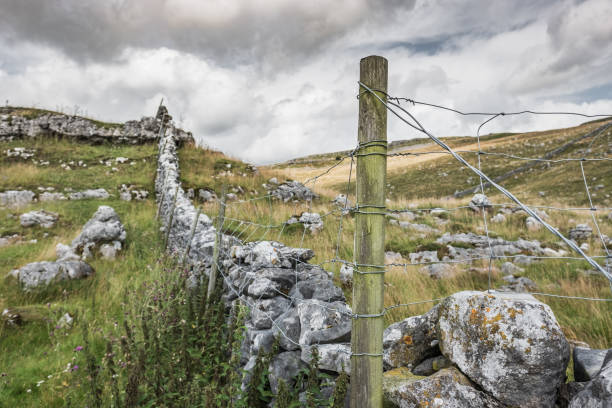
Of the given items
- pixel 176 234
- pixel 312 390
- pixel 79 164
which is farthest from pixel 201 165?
pixel 312 390

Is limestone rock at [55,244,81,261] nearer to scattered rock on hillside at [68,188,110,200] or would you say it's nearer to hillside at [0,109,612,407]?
hillside at [0,109,612,407]

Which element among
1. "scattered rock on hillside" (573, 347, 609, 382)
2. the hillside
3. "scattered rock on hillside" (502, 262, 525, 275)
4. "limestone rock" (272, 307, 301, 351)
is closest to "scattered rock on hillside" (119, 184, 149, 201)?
Result: the hillside

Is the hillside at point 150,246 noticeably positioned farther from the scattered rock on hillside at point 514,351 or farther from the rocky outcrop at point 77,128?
the scattered rock on hillside at point 514,351

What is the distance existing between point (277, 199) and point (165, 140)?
6.32 metres

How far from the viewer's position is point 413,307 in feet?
14.9

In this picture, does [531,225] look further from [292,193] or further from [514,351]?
[514,351]

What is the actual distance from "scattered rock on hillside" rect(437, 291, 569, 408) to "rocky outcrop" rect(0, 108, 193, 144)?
59.3 feet

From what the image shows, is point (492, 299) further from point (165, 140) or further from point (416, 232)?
point (165, 140)

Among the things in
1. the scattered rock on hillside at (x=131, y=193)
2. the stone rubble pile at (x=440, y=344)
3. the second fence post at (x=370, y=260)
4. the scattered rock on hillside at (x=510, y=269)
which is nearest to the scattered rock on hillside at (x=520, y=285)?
the scattered rock on hillside at (x=510, y=269)

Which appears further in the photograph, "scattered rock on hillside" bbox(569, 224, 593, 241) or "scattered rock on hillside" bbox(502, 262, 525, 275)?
"scattered rock on hillside" bbox(569, 224, 593, 241)

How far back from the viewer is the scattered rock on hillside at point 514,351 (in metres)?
1.84

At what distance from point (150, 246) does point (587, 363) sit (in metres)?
8.73

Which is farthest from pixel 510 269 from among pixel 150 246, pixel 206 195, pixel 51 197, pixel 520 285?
pixel 51 197

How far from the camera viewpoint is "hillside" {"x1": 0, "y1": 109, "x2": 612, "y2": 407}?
407 cm
